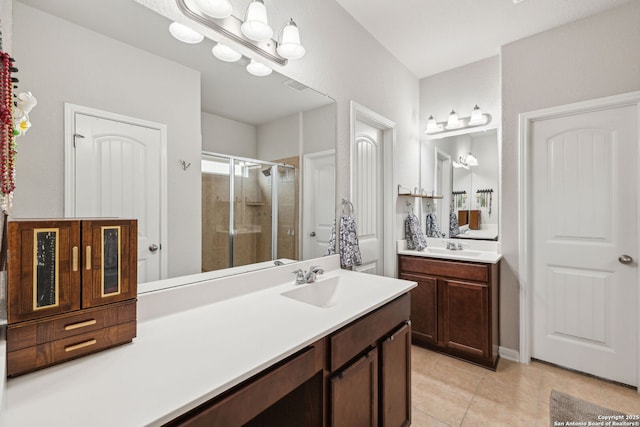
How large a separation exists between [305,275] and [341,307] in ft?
1.44

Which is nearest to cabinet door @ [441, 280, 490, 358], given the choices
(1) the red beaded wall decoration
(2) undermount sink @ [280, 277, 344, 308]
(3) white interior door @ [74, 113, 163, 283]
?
(2) undermount sink @ [280, 277, 344, 308]

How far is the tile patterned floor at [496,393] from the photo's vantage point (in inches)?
69.2

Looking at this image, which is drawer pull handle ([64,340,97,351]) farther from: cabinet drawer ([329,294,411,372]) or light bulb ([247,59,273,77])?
light bulb ([247,59,273,77])

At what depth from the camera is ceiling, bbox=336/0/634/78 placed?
207cm

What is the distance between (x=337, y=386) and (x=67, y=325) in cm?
88

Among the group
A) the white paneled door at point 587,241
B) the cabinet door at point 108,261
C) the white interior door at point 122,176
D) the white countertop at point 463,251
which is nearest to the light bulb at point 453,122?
the white paneled door at point 587,241

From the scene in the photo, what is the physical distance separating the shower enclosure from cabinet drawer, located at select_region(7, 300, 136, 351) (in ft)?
1.46

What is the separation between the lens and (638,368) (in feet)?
6.66

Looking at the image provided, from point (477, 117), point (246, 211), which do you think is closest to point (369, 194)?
point (477, 117)

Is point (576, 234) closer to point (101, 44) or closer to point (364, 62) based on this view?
point (364, 62)

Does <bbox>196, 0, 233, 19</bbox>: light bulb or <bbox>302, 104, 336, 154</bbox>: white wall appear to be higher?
<bbox>196, 0, 233, 19</bbox>: light bulb

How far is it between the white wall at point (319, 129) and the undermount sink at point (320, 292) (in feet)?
2.66

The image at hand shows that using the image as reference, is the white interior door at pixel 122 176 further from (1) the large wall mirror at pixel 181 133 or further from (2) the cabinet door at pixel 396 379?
(2) the cabinet door at pixel 396 379

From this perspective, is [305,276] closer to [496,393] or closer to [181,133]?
[181,133]
